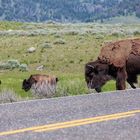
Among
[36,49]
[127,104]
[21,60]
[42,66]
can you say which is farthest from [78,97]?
[36,49]

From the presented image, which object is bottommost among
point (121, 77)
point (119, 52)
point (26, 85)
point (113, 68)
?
point (26, 85)

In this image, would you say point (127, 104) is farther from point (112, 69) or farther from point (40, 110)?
point (112, 69)

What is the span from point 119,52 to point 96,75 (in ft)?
2.81

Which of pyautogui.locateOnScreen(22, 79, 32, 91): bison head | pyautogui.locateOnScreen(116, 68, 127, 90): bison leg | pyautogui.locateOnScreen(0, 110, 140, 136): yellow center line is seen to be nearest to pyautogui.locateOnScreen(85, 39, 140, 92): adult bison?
pyautogui.locateOnScreen(116, 68, 127, 90): bison leg

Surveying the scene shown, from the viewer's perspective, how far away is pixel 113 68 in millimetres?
15141

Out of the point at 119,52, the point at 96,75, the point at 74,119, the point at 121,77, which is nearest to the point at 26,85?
the point at 96,75

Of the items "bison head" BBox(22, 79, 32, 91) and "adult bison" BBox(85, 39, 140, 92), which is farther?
"bison head" BBox(22, 79, 32, 91)

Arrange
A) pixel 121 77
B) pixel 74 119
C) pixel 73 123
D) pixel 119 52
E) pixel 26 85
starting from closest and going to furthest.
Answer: pixel 73 123 → pixel 74 119 → pixel 121 77 → pixel 119 52 → pixel 26 85

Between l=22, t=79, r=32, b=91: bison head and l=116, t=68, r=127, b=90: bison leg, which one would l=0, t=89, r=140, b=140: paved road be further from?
l=22, t=79, r=32, b=91: bison head

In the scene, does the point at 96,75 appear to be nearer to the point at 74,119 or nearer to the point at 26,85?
the point at 74,119

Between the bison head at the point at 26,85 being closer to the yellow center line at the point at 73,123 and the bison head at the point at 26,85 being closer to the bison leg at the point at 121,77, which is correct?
the bison leg at the point at 121,77

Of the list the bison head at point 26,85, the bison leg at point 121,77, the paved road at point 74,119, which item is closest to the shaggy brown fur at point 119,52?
the bison leg at point 121,77

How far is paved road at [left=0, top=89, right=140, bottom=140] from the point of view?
8.46 metres

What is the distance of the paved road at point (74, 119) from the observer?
846cm
